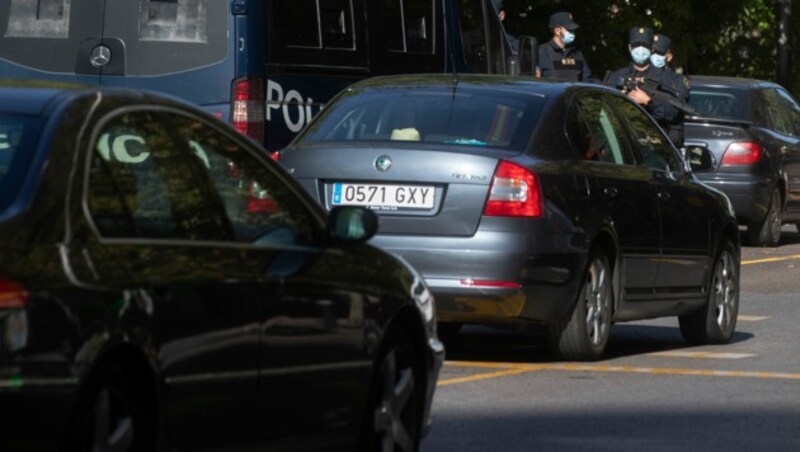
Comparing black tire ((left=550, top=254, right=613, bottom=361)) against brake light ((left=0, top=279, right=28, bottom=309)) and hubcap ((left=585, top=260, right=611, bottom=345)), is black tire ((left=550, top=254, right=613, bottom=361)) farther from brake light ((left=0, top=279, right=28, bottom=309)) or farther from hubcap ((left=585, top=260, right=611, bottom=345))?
brake light ((left=0, top=279, right=28, bottom=309))

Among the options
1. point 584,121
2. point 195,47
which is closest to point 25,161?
point 584,121

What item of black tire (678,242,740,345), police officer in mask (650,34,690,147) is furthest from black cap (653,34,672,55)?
black tire (678,242,740,345)

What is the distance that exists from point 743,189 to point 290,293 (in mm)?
16542

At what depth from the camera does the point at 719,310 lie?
14.0 metres

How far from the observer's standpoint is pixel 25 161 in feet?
19.8

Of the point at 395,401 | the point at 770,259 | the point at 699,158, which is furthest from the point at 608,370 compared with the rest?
the point at 770,259

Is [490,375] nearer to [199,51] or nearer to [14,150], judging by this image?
[199,51]

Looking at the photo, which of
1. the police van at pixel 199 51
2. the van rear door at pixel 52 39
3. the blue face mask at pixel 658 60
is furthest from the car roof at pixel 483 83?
the blue face mask at pixel 658 60

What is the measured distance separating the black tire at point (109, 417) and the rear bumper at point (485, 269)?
17.7 ft

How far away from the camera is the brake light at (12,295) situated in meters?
5.48

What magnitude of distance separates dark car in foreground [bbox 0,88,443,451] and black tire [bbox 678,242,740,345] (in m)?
6.11

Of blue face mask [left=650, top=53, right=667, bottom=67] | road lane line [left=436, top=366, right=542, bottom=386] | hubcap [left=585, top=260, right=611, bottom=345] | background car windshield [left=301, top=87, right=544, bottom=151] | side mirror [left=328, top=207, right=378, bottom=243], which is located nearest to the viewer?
side mirror [left=328, top=207, right=378, bottom=243]

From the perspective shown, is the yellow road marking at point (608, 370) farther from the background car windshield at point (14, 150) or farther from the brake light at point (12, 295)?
the brake light at point (12, 295)

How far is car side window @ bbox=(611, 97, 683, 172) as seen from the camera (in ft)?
43.8
